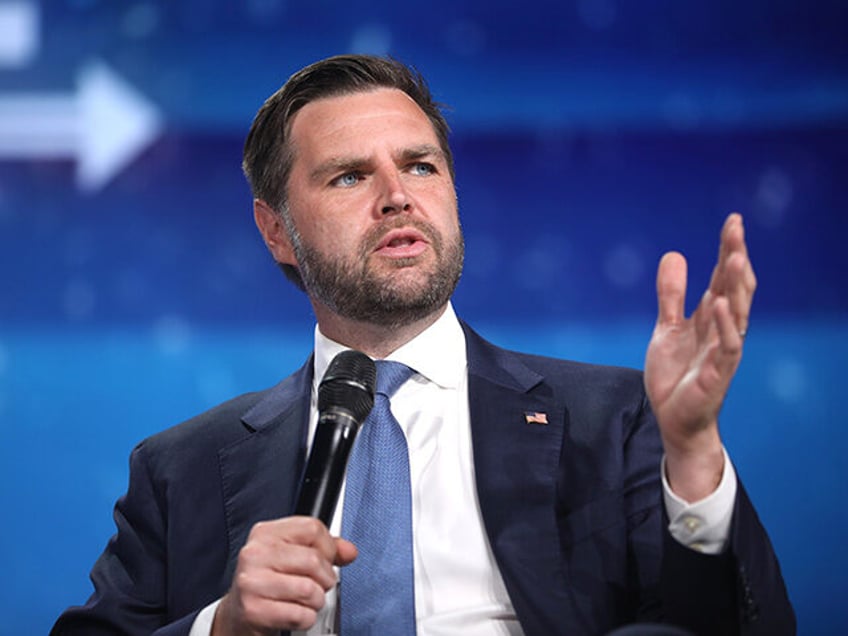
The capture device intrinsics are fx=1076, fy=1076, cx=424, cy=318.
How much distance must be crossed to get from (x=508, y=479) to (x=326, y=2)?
52.6 inches

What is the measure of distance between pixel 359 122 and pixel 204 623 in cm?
89

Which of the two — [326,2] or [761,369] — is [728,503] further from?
[326,2]

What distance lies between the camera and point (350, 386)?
136 cm

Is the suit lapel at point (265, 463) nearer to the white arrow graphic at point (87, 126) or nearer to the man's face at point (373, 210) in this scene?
the man's face at point (373, 210)

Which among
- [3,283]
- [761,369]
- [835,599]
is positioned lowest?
[835,599]

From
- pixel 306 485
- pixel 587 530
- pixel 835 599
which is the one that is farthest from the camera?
pixel 835 599

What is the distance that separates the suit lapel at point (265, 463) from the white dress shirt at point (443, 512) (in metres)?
0.04

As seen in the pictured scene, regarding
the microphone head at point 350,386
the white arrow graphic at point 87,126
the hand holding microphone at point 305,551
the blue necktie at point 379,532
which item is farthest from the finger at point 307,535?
the white arrow graphic at point 87,126

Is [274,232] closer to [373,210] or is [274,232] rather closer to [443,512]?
[373,210]

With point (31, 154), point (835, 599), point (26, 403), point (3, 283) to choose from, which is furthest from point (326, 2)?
point (835, 599)

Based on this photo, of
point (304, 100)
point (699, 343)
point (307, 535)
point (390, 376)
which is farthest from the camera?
point (304, 100)

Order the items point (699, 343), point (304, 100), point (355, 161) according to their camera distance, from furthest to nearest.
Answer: point (304, 100) → point (355, 161) → point (699, 343)

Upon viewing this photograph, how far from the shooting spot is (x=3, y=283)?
2.45m

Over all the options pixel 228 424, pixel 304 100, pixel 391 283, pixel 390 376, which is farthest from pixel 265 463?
pixel 304 100
